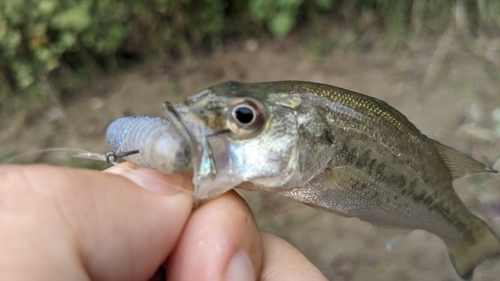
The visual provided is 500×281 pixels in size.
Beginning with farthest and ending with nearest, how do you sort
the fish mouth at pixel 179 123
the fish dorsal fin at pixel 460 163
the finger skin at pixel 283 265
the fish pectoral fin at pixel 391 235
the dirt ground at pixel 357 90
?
1. the dirt ground at pixel 357 90
2. the fish pectoral fin at pixel 391 235
3. the fish dorsal fin at pixel 460 163
4. the finger skin at pixel 283 265
5. the fish mouth at pixel 179 123

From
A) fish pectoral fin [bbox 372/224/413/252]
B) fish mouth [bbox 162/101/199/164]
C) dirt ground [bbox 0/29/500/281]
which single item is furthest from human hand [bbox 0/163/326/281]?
dirt ground [bbox 0/29/500/281]

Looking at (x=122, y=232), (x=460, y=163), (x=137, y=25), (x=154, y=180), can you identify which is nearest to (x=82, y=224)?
(x=122, y=232)

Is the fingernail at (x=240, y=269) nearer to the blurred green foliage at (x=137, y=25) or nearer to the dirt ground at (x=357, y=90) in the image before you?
Result: the dirt ground at (x=357, y=90)

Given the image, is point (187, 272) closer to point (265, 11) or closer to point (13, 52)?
point (265, 11)

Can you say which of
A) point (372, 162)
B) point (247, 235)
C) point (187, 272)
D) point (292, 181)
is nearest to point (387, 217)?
point (372, 162)

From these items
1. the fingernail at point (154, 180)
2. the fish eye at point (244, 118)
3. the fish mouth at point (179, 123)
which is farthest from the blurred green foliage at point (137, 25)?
the fingernail at point (154, 180)

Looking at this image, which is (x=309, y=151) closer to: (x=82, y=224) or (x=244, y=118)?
(x=244, y=118)

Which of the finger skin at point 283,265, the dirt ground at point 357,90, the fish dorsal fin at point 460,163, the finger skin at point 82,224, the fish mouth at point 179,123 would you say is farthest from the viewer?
the dirt ground at point 357,90
